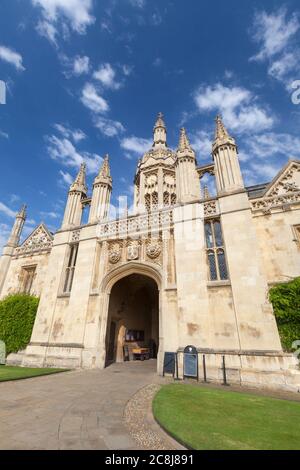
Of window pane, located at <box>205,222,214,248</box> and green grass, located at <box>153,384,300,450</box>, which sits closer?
green grass, located at <box>153,384,300,450</box>

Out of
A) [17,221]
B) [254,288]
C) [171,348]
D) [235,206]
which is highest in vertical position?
[17,221]

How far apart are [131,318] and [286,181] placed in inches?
541

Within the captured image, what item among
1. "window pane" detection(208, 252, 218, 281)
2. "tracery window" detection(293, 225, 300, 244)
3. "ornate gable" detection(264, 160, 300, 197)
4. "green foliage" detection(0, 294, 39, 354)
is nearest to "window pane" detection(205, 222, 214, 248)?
"window pane" detection(208, 252, 218, 281)

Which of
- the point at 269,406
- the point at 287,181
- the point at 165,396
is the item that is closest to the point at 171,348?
the point at 165,396

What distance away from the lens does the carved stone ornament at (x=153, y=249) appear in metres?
12.7

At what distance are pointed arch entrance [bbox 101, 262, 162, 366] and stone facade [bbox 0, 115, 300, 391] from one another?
81mm

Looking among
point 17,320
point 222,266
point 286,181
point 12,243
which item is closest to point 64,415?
point 222,266

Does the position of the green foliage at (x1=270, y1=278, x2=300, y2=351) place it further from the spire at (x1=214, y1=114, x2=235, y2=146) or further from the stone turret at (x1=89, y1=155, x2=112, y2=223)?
the stone turret at (x1=89, y1=155, x2=112, y2=223)

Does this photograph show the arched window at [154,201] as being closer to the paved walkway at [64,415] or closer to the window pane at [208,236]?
the window pane at [208,236]

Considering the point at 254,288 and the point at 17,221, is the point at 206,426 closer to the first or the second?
the point at 254,288

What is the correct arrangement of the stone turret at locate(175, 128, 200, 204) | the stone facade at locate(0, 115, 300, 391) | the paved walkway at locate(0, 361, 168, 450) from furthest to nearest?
the stone turret at locate(175, 128, 200, 204), the stone facade at locate(0, 115, 300, 391), the paved walkway at locate(0, 361, 168, 450)

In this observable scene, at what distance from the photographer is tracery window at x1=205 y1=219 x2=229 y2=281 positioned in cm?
1092
